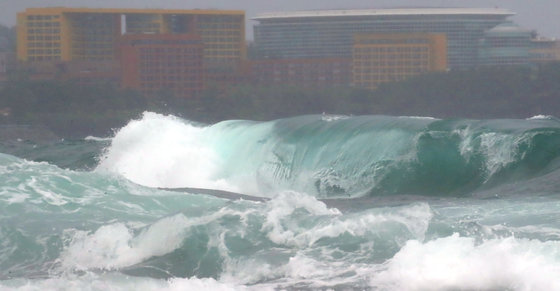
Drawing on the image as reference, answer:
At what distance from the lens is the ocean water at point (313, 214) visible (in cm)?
914

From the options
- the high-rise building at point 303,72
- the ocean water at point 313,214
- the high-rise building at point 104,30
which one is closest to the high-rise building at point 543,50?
the high-rise building at point 303,72

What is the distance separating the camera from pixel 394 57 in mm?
45875

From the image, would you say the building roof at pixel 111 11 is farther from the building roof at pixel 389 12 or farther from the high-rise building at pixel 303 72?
the high-rise building at pixel 303 72

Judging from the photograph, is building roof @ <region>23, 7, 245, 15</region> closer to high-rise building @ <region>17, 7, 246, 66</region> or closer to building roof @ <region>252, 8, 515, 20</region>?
high-rise building @ <region>17, 7, 246, 66</region>

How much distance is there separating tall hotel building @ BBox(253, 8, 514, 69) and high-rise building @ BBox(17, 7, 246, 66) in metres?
2.31

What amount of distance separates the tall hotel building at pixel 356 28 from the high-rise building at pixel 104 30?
2.31m

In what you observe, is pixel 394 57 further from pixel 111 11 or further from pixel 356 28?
pixel 111 11

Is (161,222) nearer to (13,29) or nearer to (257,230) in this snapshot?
(257,230)

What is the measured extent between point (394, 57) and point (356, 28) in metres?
6.91

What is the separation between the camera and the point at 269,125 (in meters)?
23.1

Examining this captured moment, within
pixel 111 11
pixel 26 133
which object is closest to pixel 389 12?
pixel 111 11

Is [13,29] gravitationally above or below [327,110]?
above

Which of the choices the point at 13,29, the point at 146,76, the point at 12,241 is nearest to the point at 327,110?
the point at 146,76

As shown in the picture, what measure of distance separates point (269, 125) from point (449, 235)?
43.9 ft
